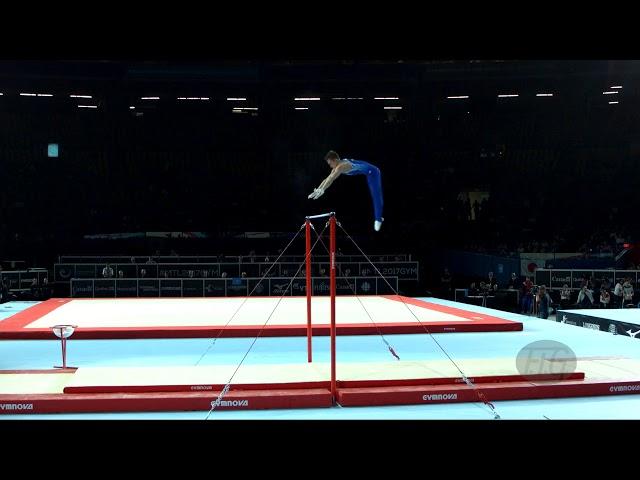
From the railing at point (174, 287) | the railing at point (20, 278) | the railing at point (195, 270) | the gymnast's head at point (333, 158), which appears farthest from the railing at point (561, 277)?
the railing at point (20, 278)

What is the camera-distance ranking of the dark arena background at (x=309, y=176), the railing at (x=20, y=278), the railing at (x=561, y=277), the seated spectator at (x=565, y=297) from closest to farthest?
the seated spectator at (x=565, y=297) → the railing at (x=561, y=277) → the railing at (x=20, y=278) → the dark arena background at (x=309, y=176)

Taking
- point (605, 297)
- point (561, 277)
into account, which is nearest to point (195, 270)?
point (561, 277)

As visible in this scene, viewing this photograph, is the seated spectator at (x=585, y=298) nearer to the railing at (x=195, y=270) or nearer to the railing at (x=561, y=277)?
the railing at (x=561, y=277)

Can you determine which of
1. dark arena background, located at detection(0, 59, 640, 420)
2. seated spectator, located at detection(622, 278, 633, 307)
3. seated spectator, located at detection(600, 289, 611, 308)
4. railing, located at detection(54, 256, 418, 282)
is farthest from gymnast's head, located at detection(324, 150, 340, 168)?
railing, located at detection(54, 256, 418, 282)

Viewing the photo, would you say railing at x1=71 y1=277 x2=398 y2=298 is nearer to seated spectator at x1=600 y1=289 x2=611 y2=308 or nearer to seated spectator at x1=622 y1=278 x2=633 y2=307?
seated spectator at x1=600 y1=289 x2=611 y2=308

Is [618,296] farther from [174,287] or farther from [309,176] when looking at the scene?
[309,176]

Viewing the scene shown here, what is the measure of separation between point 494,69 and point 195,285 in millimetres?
11391

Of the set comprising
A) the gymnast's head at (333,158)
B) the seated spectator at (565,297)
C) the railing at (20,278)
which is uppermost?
the gymnast's head at (333,158)

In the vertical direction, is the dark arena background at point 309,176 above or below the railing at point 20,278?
above

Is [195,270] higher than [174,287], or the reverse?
[195,270]

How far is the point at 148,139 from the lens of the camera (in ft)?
72.4

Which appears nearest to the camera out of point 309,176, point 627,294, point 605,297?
point 605,297

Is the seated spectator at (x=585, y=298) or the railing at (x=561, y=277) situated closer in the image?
the seated spectator at (x=585, y=298)
